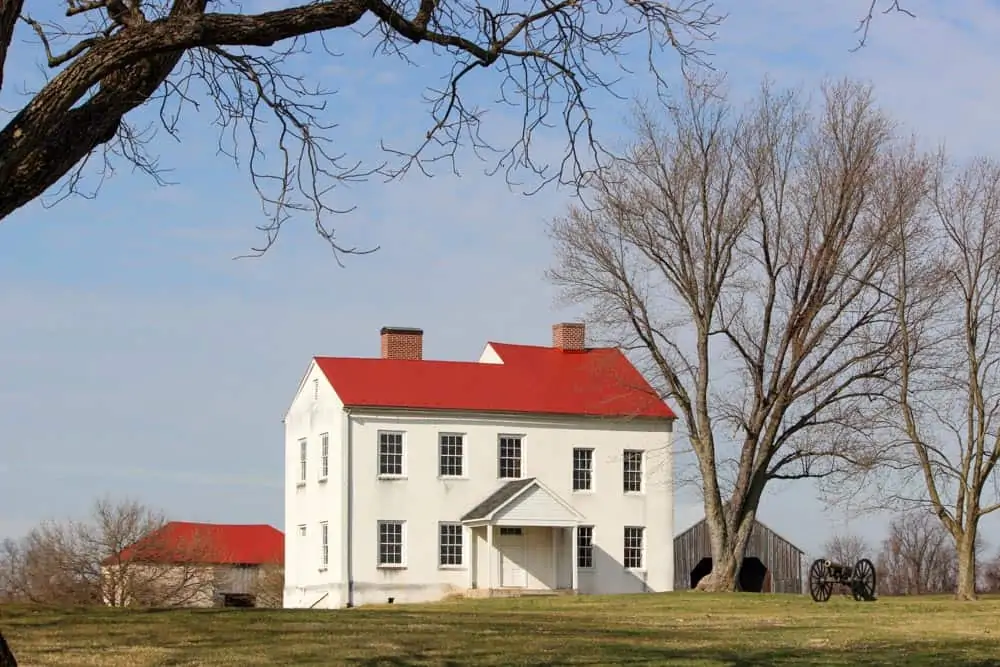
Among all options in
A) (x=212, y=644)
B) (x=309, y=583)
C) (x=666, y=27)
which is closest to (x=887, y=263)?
(x=309, y=583)

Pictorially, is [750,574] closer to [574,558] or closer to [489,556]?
[574,558]

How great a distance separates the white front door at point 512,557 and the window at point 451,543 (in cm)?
117

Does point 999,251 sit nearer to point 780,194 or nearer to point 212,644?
point 780,194

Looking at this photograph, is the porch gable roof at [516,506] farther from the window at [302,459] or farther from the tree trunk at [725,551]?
the window at [302,459]

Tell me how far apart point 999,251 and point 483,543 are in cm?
1628

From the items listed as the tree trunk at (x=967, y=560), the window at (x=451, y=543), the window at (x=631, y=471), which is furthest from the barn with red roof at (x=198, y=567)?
the tree trunk at (x=967, y=560)

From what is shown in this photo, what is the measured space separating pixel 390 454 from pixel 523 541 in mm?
4619

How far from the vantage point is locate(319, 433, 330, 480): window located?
41375 mm

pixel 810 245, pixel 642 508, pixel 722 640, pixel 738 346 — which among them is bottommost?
pixel 722 640

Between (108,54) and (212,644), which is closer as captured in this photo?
(108,54)

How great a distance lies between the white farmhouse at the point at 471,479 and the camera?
40.2m

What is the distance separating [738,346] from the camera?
3750 cm

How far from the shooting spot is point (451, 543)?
134ft

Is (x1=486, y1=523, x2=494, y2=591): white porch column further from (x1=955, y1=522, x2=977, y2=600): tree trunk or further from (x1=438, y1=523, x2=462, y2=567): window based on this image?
(x1=955, y1=522, x2=977, y2=600): tree trunk
